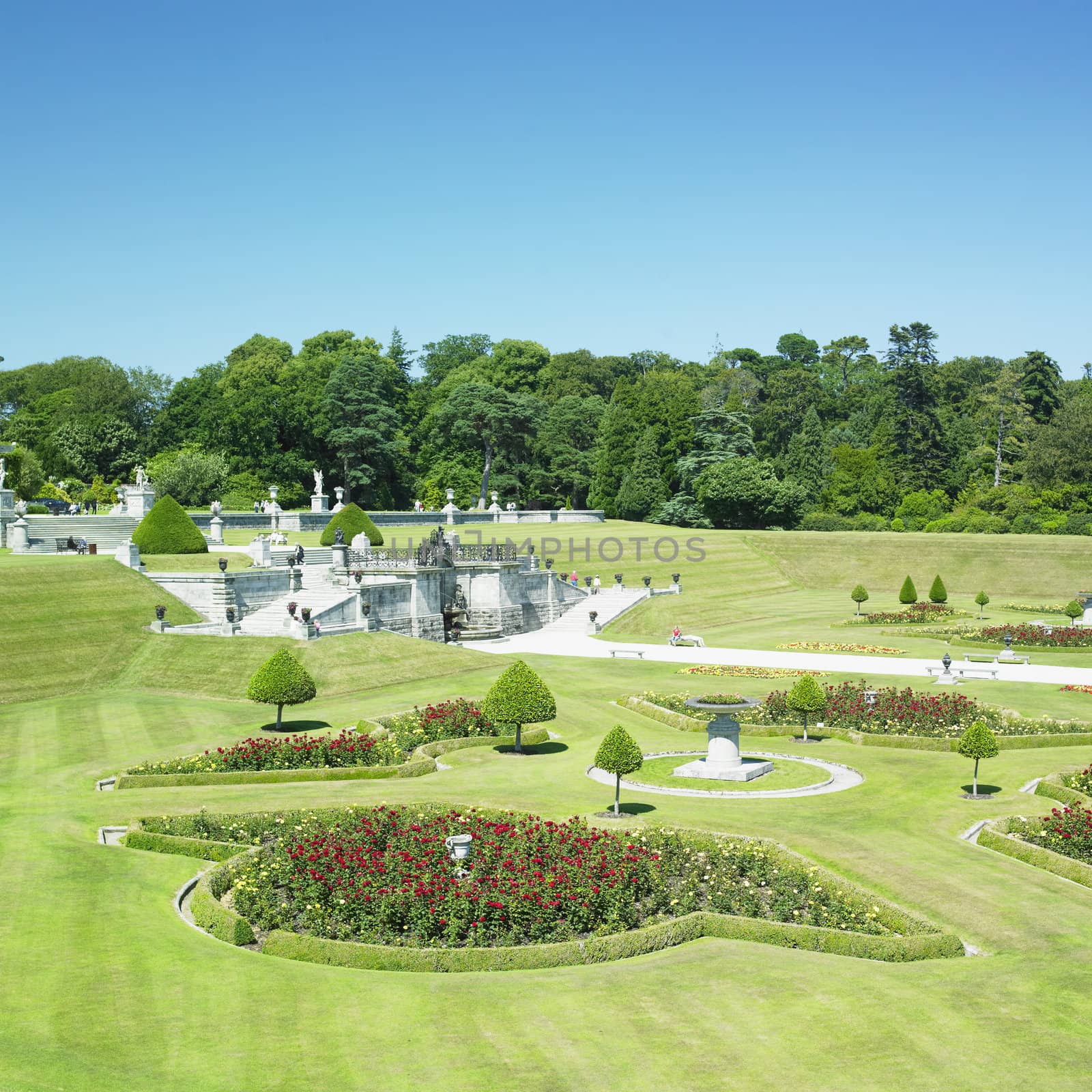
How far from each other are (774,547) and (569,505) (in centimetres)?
3084

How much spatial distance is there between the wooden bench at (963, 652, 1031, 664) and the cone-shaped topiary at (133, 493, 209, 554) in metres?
36.6

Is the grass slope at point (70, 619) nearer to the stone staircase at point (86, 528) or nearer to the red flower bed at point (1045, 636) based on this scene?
the stone staircase at point (86, 528)

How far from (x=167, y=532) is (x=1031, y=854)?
1784 inches

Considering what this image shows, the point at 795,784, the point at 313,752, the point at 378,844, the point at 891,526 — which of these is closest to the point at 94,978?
the point at 378,844

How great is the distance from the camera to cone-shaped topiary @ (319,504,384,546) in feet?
210

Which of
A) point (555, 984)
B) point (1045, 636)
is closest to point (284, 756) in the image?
point (555, 984)

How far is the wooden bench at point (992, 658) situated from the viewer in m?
46.1

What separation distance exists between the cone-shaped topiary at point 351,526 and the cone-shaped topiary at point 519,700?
34039 mm

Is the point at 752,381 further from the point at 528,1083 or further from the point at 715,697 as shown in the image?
the point at 528,1083

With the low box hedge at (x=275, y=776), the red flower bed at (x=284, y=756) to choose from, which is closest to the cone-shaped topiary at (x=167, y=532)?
the red flower bed at (x=284, y=756)

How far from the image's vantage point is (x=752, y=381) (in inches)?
5384

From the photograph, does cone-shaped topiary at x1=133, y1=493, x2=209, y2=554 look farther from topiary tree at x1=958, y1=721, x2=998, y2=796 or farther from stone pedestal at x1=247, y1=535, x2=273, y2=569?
topiary tree at x1=958, y1=721, x2=998, y2=796

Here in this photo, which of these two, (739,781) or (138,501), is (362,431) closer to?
(138,501)

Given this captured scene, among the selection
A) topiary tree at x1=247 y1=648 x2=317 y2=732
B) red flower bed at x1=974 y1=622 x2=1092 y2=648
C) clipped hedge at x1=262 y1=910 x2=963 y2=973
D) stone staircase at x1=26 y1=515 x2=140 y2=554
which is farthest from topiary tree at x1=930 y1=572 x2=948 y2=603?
clipped hedge at x1=262 y1=910 x2=963 y2=973
